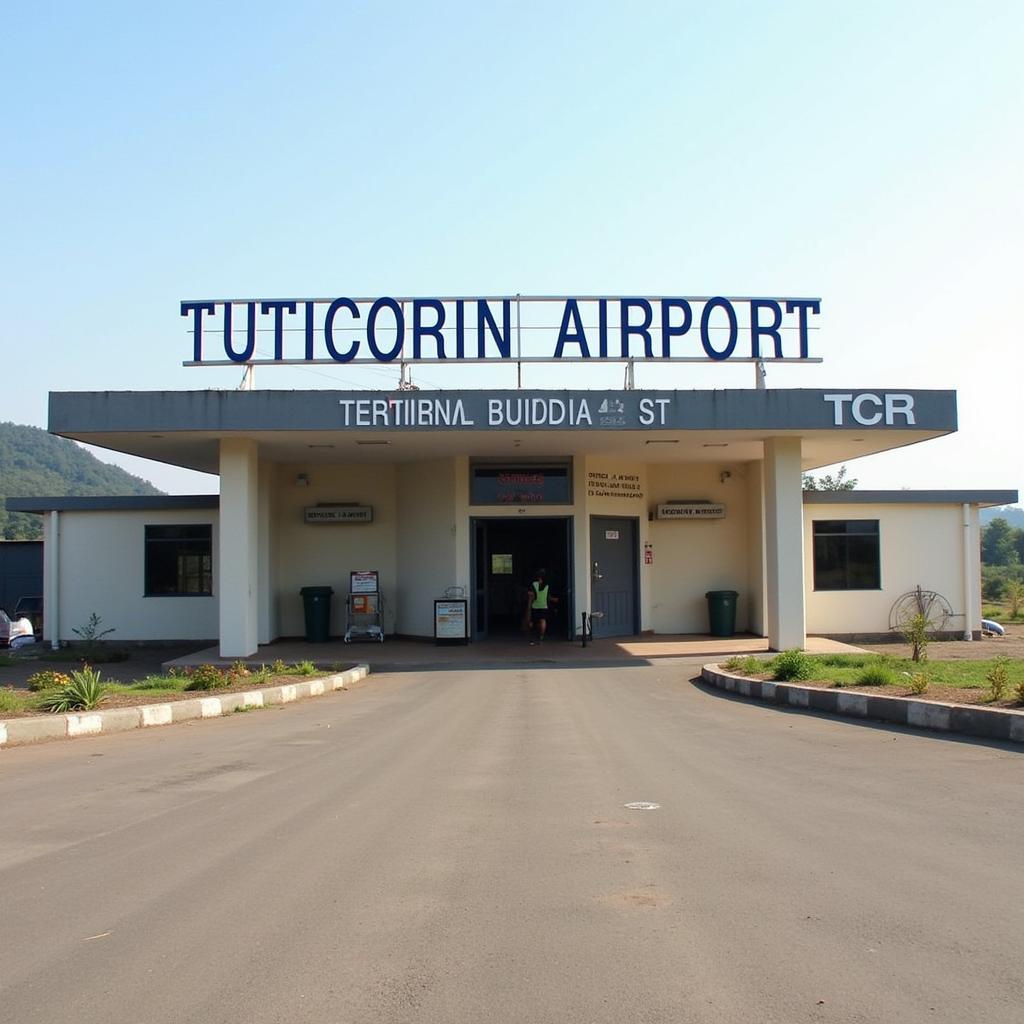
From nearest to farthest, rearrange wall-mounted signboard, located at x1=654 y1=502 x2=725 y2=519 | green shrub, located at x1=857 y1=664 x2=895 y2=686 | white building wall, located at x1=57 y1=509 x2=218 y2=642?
green shrub, located at x1=857 y1=664 x2=895 y2=686 → white building wall, located at x1=57 y1=509 x2=218 y2=642 → wall-mounted signboard, located at x1=654 y1=502 x2=725 y2=519

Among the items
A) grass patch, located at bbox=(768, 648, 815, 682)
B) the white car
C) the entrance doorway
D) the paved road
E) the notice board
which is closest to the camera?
the paved road

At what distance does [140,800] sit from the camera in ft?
25.0

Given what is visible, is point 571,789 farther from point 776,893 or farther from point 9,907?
point 9,907

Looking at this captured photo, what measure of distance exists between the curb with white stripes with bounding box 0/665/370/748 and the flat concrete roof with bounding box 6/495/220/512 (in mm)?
9407

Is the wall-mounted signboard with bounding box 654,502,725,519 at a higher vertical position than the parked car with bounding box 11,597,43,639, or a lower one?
higher

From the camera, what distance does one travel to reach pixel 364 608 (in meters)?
22.8

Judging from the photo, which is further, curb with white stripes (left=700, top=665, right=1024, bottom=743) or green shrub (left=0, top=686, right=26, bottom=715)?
green shrub (left=0, top=686, right=26, bottom=715)

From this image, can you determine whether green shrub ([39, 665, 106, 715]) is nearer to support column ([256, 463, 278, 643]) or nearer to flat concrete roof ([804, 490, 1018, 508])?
support column ([256, 463, 278, 643])

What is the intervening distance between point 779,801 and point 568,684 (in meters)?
9.02

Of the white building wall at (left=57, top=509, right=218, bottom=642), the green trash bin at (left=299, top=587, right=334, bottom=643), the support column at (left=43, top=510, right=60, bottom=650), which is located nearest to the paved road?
the green trash bin at (left=299, top=587, right=334, bottom=643)

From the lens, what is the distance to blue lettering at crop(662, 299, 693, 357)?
20.0m

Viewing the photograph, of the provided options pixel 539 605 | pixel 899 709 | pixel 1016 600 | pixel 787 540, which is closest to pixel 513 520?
pixel 539 605

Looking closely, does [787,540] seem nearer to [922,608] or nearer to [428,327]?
[922,608]

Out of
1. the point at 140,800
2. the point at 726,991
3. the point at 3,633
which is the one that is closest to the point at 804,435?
the point at 140,800
